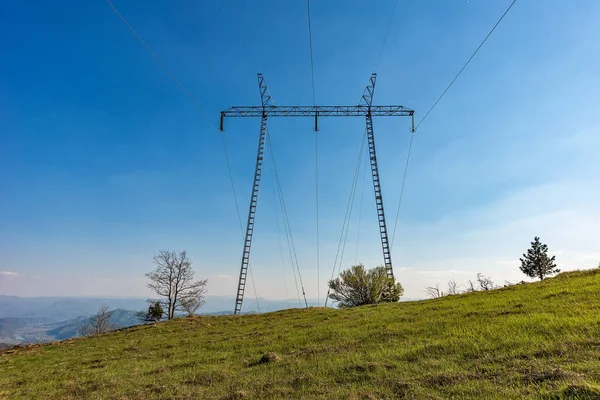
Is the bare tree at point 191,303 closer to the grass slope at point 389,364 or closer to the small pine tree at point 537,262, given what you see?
the grass slope at point 389,364

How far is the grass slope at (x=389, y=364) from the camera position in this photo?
19.7 feet

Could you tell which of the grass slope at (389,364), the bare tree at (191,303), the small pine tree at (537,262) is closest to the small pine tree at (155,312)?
the bare tree at (191,303)

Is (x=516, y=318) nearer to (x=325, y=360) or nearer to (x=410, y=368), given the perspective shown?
(x=410, y=368)

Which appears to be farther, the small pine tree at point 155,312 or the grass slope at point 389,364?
the small pine tree at point 155,312

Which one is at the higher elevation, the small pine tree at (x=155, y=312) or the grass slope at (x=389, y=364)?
the grass slope at (x=389, y=364)

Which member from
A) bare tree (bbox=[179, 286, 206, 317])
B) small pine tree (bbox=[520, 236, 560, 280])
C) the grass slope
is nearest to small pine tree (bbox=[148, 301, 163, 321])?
bare tree (bbox=[179, 286, 206, 317])

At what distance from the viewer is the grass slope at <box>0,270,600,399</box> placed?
6.02 meters

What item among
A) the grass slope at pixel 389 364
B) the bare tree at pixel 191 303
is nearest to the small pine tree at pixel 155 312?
the bare tree at pixel 191 303

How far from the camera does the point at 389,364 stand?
7.96 meters

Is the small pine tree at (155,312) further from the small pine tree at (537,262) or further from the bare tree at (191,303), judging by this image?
the small pine tree at (537,262)

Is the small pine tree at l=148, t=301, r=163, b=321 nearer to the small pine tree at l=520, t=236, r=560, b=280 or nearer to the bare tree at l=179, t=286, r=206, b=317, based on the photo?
the bare tree at l=179, t=286, r=206, b=317

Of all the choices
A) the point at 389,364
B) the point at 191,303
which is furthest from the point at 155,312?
the point at 389,364

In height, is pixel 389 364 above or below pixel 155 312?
above

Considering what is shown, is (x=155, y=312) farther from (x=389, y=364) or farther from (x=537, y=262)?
(x=537, y=262)
